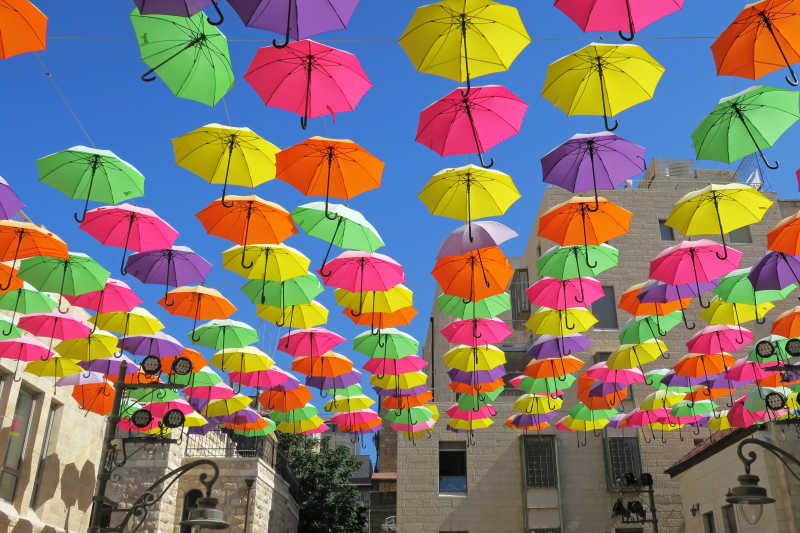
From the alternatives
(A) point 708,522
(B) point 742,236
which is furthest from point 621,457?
(B) point 742,236

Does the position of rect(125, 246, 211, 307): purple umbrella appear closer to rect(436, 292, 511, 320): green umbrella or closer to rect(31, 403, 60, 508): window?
rect(436, 292, 511, 320): green umbrella

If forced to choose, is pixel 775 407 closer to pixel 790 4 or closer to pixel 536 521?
pixel 790 4

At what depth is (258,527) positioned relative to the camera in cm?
2167

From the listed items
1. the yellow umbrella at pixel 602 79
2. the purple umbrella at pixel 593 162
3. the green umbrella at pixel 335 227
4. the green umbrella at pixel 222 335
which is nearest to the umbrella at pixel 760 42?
the yellow umbrella at pixel 602 79

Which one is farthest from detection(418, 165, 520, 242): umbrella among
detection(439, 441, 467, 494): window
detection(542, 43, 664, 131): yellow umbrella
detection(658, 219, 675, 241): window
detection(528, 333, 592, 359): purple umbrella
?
detection(658, 219, 675, 241): window

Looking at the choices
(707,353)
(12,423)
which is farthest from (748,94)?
(12,423)

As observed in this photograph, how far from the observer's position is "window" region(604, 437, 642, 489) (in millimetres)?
23172

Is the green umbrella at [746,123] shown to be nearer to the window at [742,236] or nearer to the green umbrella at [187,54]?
the green umbrella at [187,54]

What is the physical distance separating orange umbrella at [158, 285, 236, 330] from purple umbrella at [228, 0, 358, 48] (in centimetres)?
731

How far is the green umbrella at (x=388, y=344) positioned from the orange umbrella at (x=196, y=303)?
10.1 feet

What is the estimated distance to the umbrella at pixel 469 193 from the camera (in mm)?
9570

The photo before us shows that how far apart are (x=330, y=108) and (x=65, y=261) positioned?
5980 millimetres

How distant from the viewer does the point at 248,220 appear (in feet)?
33.5

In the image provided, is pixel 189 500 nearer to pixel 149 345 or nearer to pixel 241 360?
pixel 241 360
